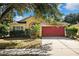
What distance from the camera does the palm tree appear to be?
9.95m

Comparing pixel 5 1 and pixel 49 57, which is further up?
pixel 5 1

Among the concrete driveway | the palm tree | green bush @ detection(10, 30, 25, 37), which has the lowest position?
the concrete driveway

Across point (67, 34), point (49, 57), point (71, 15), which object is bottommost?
point (49, 57)

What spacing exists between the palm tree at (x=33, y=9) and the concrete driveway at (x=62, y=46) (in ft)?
2.59

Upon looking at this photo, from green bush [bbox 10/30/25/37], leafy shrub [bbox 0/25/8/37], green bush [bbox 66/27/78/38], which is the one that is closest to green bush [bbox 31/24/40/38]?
green bush [bbox 10/30/25/37]

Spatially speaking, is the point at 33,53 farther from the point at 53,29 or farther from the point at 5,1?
the point at 5,1

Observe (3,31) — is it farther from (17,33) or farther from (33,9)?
(33,9)

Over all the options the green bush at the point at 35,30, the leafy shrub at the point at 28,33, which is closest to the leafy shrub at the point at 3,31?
the leafy shrub at the point at 28,33

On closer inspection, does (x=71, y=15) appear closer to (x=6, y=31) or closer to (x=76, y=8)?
(x=76, y=8)

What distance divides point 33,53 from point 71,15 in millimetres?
1729

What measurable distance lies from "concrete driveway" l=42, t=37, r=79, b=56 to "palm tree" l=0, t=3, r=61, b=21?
2.59 feet

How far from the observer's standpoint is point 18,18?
1000cm

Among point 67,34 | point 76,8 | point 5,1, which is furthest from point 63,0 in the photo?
point 5,1

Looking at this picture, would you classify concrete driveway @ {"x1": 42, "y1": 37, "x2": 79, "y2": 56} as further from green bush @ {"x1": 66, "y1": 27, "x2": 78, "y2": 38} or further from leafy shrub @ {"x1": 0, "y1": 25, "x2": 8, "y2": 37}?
leafy shrub @ {"x1": 0, "y1": 25, "x2": 8, "y2": 37}
